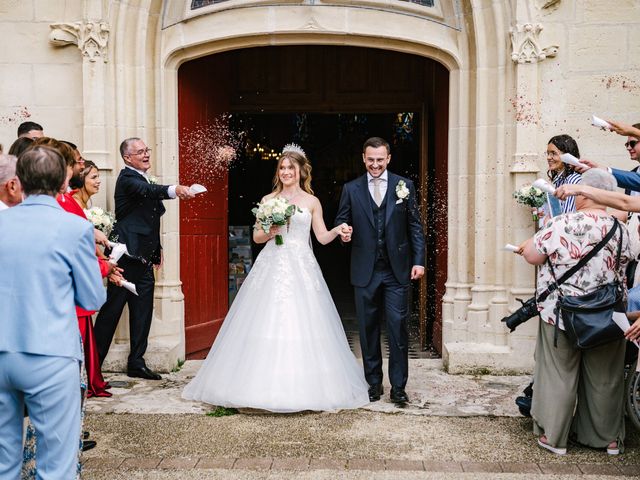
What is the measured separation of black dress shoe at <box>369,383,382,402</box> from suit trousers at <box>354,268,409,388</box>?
4cm

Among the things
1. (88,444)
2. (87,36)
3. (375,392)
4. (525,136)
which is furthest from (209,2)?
(88,444)

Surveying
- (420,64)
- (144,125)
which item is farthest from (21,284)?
(420,64)

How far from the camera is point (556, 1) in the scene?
6.85m

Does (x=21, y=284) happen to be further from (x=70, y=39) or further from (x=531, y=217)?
(x=531, y=217)

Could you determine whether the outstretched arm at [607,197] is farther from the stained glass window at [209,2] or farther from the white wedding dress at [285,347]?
the stained glass window at [209,2]

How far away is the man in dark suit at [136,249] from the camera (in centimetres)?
658

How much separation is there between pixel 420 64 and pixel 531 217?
3.28 meters

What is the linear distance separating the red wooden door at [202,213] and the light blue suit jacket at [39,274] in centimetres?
445

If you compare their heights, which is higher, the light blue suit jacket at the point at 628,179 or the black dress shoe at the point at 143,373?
the light blue suit jacket at the point at 628,179

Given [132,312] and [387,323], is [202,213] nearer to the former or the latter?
[132,312]

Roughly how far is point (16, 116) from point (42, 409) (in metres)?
4.82

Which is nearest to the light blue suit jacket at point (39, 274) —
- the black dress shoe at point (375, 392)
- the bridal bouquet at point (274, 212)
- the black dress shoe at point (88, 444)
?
the black dress shoe at point (88, 444)

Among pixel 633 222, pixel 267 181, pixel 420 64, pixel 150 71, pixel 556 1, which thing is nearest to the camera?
pixel 633 222

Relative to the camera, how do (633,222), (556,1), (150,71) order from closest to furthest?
(633,222)
(556,1)
(150,71)
